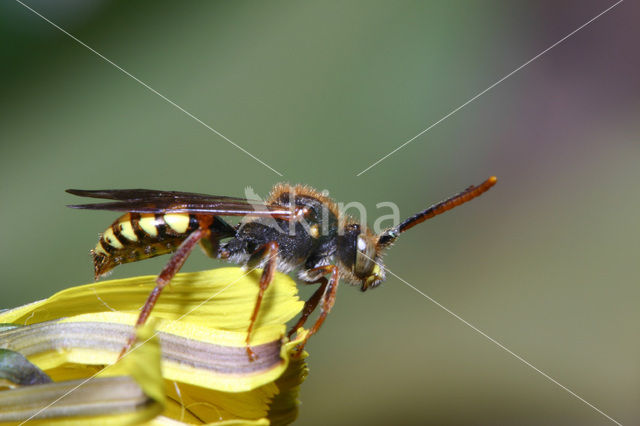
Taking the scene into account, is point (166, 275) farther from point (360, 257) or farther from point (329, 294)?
point (360, 257)

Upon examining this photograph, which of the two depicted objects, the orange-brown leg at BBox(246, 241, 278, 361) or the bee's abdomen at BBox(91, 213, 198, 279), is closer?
the orange-brown leg at BBox(246, 241, 278, 361)

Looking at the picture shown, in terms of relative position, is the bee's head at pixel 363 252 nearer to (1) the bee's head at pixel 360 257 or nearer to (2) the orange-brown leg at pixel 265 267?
(1) the bee's head at pixel 360 257

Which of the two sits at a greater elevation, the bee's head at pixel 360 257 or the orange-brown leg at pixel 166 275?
the orange-brown leg at pixel 166 275

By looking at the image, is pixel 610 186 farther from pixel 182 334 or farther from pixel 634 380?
pixel 182 334

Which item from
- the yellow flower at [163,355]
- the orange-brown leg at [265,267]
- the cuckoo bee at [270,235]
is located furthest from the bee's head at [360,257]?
the yellow flower at [163,355]

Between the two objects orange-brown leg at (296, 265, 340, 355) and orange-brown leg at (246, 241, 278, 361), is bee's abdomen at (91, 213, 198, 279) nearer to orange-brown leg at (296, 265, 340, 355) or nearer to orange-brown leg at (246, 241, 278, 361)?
orange-brown leg at (246, 241, 278, 361)

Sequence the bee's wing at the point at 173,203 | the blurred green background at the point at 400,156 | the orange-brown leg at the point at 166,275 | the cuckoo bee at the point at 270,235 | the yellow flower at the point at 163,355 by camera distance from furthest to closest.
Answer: the blurred green background at the point at 400,156
the cuckoo bee at the point at 270,235
the bee's wing at the point at 173,203
the orange-brown leg at the point at 166,275
the yellow flower at the point at 163,355

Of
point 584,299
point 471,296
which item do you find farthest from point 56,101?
point 584,299

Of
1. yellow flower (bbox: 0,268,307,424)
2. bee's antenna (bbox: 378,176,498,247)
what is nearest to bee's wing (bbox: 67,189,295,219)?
yellow flower (bbox: 0,268,307,424)
